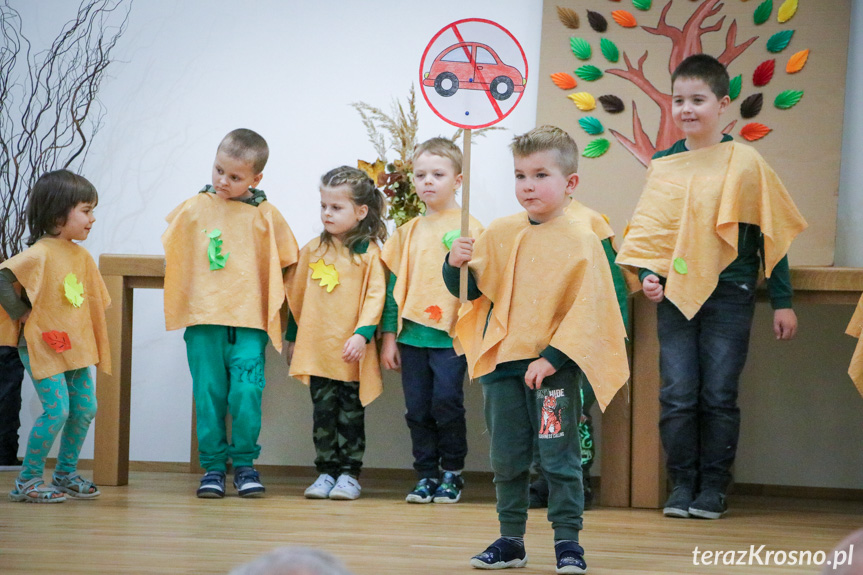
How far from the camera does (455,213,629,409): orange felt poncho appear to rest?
6.92 ft

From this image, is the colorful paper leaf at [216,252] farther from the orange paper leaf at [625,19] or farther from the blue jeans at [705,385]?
the orange paper leaf at [625,19]

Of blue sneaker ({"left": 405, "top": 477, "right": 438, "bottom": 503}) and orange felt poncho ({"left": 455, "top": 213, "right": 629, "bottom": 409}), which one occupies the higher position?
orange felt poncho ({"left": 455, "top": 213, "right": 629, "bottom": 409})

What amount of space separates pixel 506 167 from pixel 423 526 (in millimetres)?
1809

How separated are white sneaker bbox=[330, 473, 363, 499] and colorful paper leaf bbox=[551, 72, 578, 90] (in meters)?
1.82

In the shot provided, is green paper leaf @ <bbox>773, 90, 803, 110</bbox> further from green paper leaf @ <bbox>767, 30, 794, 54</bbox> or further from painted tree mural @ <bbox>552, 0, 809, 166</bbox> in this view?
green paper leaf @ <bbox>767, 30, 794, 54</bbox>

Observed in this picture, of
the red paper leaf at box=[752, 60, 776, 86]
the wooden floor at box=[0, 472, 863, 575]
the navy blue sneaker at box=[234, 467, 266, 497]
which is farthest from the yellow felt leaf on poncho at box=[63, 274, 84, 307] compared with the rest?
the red paper leaf at box=[752, 60, 776, 86]

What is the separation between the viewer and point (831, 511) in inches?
125

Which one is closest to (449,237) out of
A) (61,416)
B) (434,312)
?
(434,312)

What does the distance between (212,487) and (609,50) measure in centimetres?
233

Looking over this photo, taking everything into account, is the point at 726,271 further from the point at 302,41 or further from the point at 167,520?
the point at 302,41

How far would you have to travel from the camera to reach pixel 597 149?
3814mm

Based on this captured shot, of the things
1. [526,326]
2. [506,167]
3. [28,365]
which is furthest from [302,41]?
[526,326]

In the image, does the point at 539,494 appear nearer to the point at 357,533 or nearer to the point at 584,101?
the point at 357,533

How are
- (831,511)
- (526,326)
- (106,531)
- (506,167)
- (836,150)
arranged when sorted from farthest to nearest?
(506,167)
(836,150)
(831,511)
(106,531)
(526,326)
